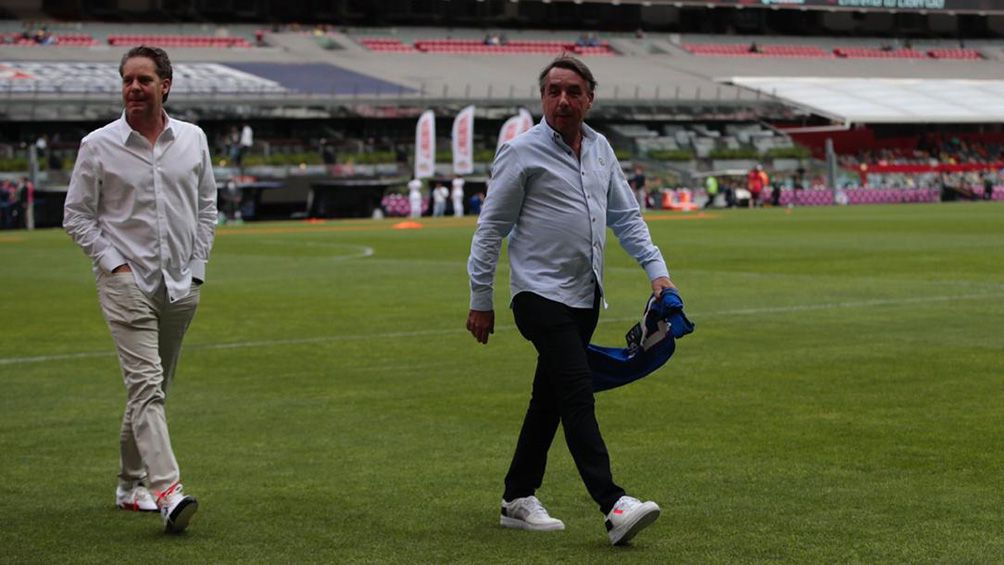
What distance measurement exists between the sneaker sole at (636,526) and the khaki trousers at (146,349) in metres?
1.96

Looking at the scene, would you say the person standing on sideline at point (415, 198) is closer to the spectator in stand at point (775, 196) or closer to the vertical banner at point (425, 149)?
the vertical banner at point (425, 149)

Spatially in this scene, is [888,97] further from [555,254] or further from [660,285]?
[555,254]

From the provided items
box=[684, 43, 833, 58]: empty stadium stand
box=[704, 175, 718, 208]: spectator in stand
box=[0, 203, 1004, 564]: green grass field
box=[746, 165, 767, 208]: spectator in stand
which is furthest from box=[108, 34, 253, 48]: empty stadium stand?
box=[0, 203, 1004, 564]: green grass field

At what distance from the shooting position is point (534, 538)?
23.5 ft

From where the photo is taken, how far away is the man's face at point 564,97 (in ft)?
23.1

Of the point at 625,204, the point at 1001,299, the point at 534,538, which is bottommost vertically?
the point at 1001,299

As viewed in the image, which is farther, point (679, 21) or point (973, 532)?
point (679, 21)

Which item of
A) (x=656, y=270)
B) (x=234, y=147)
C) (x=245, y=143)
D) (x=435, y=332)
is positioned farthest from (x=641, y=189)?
(x=656, y=270)

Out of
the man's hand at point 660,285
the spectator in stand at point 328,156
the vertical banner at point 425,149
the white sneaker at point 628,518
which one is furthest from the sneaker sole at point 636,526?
the spectator in stand at point 328,156

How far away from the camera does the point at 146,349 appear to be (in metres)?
7.46

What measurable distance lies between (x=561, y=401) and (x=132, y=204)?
2154mm

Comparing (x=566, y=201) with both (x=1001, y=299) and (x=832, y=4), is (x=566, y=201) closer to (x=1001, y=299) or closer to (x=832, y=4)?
(x=1001, y=299)

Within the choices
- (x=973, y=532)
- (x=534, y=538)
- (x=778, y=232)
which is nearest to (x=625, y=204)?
(x=534, y=538)

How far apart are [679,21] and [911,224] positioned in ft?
198
